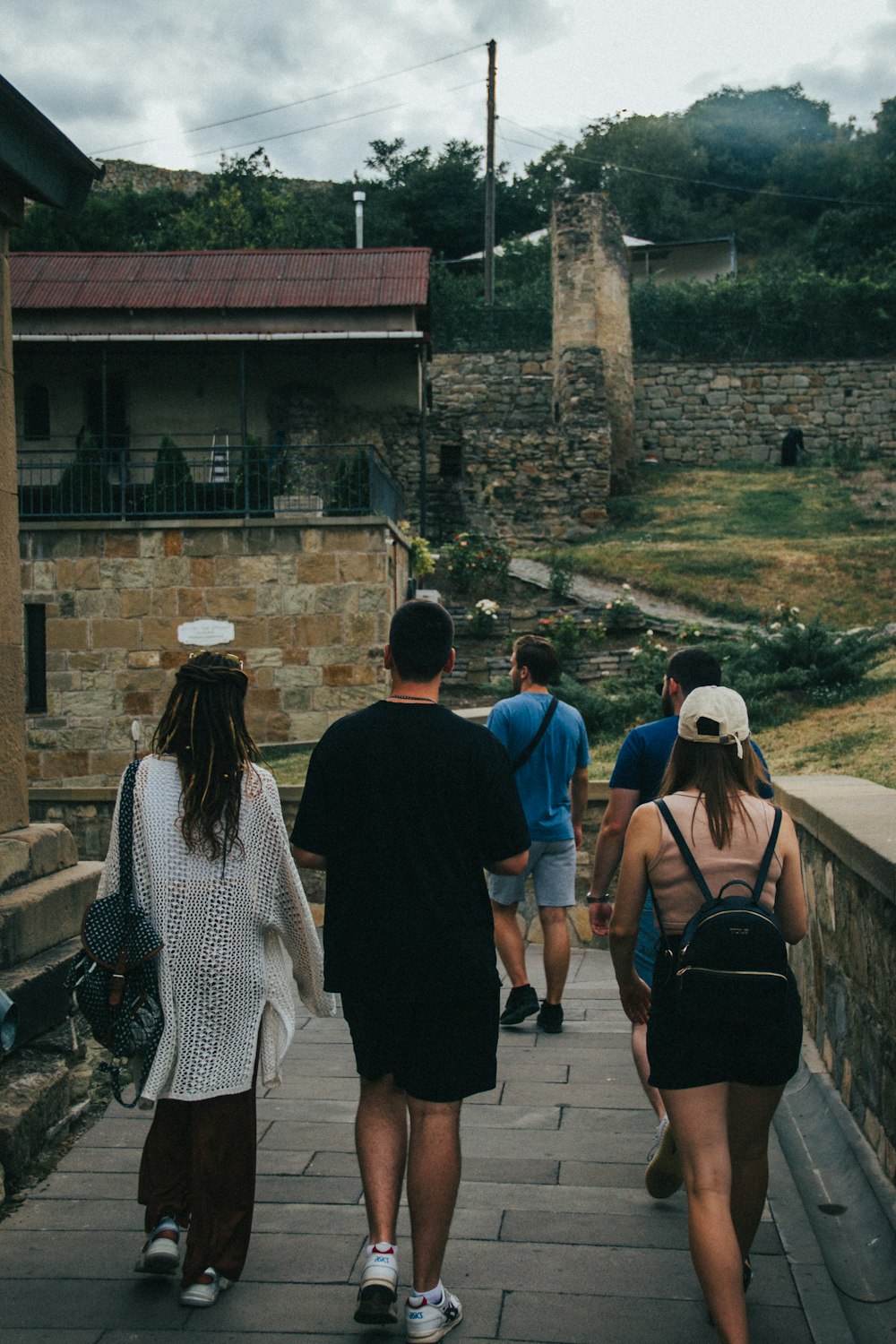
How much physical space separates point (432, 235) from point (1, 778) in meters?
45.0

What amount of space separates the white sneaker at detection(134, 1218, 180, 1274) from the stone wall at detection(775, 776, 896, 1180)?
198cm

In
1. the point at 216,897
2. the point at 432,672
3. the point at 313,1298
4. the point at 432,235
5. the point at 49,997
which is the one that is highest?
the point at 432,235

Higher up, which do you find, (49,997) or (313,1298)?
(49,997)

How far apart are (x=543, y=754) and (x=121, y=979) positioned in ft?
9.75

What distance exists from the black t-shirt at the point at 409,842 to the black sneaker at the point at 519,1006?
2792 mm

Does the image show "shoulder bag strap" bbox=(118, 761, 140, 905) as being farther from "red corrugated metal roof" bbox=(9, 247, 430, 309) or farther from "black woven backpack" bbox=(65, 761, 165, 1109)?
"red corrugated metal roof" bbox=(9, 247, 430, 309)

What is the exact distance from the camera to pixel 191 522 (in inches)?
626

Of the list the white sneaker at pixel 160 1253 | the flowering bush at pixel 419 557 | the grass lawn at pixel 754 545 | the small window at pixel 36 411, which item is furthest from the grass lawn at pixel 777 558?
the small window at pixel 36 411

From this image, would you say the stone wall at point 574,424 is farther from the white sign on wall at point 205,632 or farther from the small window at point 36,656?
the small window at point 36,656

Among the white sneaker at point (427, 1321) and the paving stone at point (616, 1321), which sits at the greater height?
the white sneaker at point (427, 1321)

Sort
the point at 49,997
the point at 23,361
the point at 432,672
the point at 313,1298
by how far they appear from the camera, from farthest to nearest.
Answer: the point at 23,361, the point at 49,997, the point at 432,672, the point at 313,1298

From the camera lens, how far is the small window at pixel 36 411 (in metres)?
19.9

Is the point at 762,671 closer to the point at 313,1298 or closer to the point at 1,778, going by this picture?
the point at 1,778

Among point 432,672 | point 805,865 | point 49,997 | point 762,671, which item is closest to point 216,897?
point 432,672
